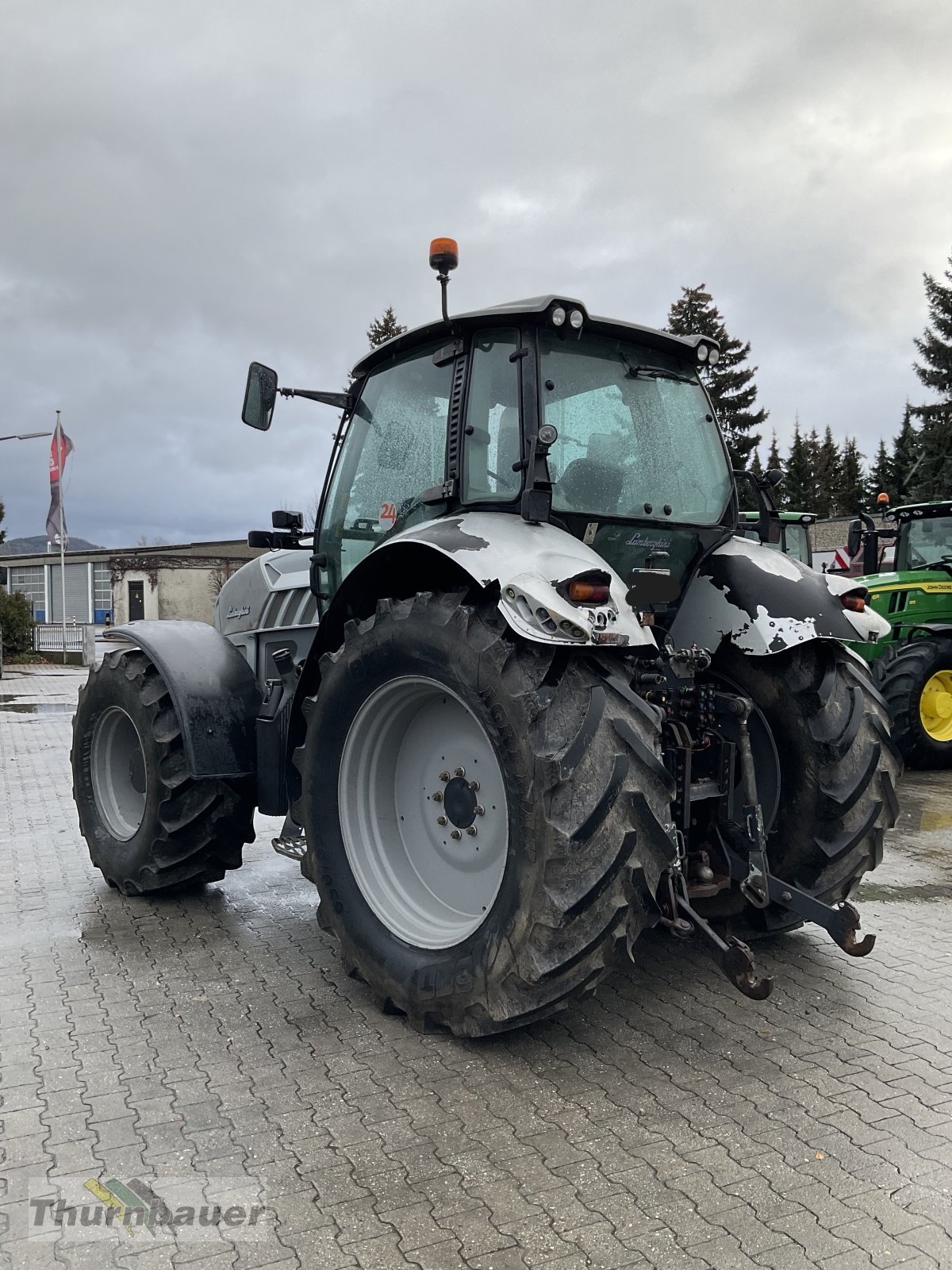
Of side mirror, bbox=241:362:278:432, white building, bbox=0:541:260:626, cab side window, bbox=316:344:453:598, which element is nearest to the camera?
cab side window, bbox=316:344:453:598

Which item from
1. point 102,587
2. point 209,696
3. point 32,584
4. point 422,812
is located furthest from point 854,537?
point 32,584

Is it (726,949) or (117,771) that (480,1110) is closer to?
(726,949)

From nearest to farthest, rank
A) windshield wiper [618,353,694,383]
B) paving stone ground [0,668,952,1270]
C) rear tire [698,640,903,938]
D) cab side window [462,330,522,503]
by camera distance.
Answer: paving stone ground [0,668,952,1270], cab side window [462,330,522,503], rear tire [698,640,903,938], windshield wiper [618,353,694,383]

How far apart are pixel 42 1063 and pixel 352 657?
66.6 inches

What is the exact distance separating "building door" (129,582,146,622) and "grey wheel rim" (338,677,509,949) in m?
38.9

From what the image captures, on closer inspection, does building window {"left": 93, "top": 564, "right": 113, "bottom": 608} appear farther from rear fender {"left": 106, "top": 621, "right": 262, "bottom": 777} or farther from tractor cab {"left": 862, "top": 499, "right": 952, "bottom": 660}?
rear fender {"left": 106, "top": 621, "right": 262, "bottom": 777}

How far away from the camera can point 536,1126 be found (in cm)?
288

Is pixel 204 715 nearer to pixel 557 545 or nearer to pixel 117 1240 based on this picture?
pixel 557 545

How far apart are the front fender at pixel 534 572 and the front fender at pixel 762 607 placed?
2.53 ft

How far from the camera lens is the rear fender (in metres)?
4.58

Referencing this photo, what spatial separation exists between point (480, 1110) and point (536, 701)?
122 centimetres

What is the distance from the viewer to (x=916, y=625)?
9758 millimetres

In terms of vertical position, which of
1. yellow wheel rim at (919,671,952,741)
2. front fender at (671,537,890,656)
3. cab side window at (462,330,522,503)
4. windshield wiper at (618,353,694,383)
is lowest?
yellow wheel rim at (919,671,952,741)

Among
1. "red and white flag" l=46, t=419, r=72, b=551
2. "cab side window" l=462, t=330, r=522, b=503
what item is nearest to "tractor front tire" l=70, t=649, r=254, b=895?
"cab side window" l=462, t=330, r=522, b=503
